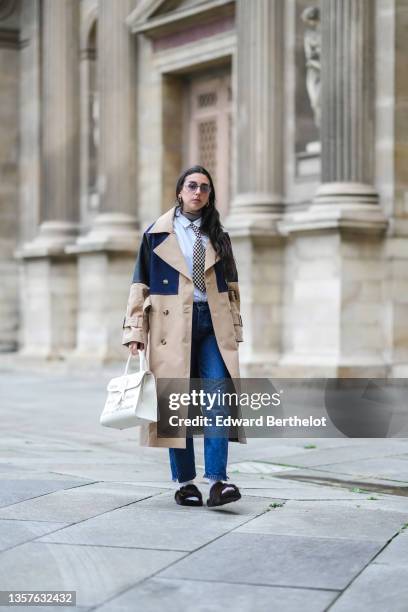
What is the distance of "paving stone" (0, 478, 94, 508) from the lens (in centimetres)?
780

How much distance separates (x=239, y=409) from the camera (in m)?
7.66

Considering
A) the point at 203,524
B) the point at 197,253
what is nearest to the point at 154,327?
the point at 197,253

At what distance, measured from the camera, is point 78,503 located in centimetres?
764

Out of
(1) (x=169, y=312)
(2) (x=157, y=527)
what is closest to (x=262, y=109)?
(1) (x=169, y=312)

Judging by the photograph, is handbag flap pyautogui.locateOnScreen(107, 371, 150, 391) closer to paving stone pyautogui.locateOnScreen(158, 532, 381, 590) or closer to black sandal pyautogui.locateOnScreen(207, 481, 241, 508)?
black sandal pyautogui.locateOnScreen(207, 481, 241, 508)

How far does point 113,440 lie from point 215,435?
4.58m

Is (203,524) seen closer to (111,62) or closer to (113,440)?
(113,440)

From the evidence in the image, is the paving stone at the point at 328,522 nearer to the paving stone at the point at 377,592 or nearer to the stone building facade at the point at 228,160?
the paving stone at the point at 377,592

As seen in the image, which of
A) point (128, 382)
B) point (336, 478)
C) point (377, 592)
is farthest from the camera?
point (336, 478)

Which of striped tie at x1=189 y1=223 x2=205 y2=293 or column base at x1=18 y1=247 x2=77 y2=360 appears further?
column base at x1=18 y1=247 x2=77 y2=360

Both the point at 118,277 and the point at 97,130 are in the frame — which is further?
the point at 97,130

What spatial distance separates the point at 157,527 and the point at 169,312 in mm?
1304

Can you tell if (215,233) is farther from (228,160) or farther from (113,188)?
(113,188)

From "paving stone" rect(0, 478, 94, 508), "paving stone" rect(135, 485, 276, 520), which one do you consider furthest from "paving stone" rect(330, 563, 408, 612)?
"paving stone" rect(0, 478, 94, 508)
